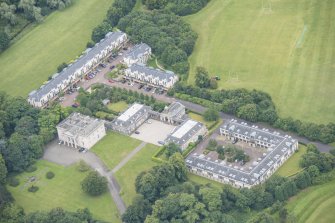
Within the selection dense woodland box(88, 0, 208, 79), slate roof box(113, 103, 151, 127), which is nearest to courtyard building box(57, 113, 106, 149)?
slate roof box(113, 103, 151, 127)

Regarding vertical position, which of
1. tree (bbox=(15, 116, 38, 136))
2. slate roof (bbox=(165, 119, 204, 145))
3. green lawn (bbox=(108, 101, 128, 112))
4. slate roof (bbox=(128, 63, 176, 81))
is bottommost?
green lawn (bbox=(108, 101, 128, 112))

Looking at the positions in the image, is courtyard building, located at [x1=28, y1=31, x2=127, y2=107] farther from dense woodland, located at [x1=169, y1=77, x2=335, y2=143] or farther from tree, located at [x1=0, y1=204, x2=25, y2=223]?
tree, located at [x1=0, y1=204, x2=25, y2=223]

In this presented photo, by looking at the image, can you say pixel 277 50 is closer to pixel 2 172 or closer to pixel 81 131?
pixel 81 131

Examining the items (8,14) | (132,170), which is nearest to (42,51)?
(8,14)

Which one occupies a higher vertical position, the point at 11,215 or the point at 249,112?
the point at 249,112

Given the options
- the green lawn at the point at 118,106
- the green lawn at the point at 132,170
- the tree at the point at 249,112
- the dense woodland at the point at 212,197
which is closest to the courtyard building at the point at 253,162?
the tree at the point at 249,112
